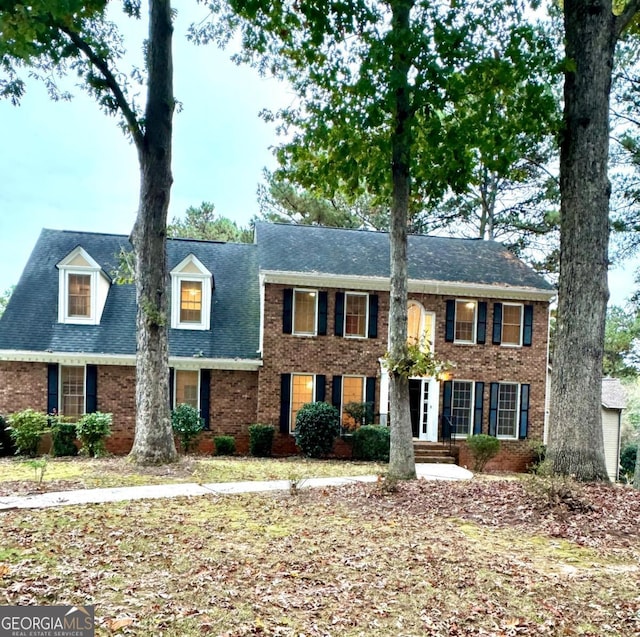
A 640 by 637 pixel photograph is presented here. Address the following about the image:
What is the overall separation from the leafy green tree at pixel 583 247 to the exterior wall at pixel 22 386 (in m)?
13.0

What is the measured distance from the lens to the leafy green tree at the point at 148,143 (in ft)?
31.0

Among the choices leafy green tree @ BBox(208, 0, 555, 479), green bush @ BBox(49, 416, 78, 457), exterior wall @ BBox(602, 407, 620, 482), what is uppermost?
leafy green tree @ BBox(208, 0, 555, 479)

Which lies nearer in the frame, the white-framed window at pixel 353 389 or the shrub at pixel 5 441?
the shrub at pixel 5 441

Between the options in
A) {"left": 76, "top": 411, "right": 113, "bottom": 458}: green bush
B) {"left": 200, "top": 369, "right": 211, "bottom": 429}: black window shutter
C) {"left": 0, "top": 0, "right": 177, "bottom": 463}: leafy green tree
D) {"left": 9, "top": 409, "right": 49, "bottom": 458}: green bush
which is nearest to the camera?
{"left": 0, "top": 0, "right": 177, "bottom": 463}: leafy green tree

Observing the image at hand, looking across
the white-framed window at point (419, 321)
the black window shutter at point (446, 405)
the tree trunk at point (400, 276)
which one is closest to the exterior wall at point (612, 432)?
→ the black window shutter at point (446, 405)

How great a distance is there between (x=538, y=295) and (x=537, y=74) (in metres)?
8.47

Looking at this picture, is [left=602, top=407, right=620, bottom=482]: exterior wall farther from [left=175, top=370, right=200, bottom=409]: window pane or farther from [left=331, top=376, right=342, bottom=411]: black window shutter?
[left=175, top=370, right=200, bottom=409]: window pane

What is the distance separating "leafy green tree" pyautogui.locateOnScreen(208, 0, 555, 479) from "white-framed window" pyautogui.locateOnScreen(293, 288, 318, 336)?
5612mm

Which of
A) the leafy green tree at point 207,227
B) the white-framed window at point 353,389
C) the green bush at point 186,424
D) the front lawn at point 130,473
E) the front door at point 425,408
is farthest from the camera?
the leafy green tree at point 207,227

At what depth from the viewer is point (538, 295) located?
15914 mm

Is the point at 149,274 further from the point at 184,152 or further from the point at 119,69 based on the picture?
the point at 184,152

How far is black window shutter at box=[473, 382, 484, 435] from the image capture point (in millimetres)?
15633

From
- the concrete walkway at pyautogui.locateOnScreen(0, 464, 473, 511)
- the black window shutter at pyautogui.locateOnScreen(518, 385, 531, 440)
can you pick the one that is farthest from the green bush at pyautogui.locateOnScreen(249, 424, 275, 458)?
the black window shutter at pyautogui.locateOnScreen(518, 385, 531, 440)

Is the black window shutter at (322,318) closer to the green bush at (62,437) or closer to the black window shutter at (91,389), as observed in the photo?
the black window shutter at (91,389)
